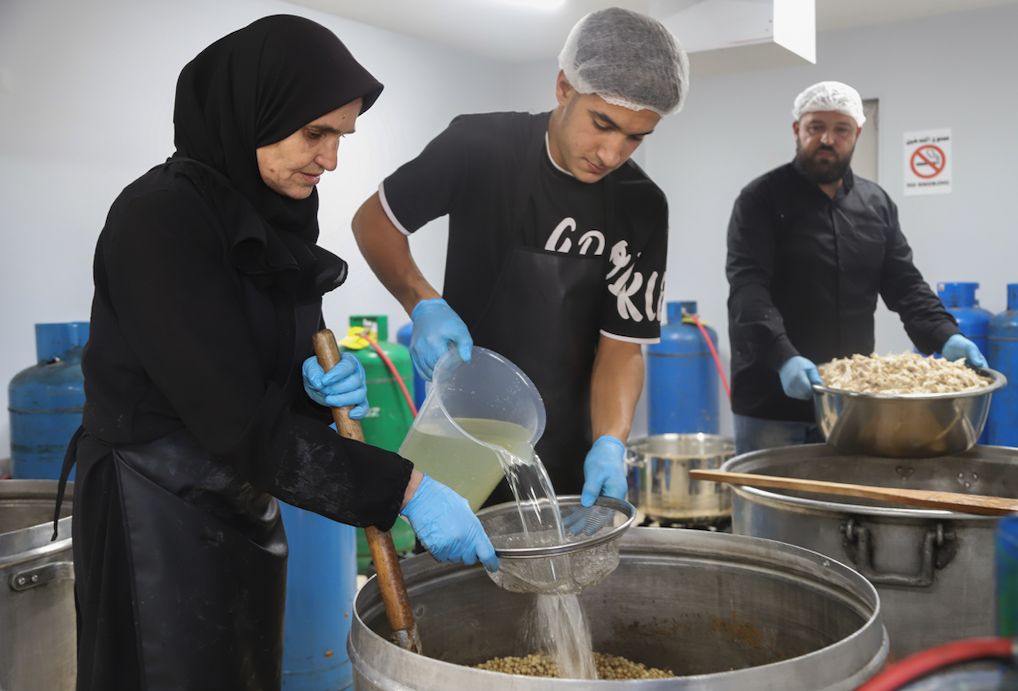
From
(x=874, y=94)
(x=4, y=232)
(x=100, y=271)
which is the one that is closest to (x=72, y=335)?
(x=4, y=232)

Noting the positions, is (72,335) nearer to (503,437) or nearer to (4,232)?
(4,232)

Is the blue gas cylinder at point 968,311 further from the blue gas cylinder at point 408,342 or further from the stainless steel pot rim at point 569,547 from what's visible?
the stainless steel pot rim at point 569,547

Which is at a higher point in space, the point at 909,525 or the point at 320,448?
the point at 320,448

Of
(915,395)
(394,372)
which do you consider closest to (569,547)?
(915,395)

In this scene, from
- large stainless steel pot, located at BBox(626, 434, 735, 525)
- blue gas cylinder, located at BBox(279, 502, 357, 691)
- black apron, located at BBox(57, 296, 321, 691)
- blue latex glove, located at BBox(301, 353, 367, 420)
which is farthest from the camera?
large stainless steel pot, located at BBox(626, 434, 735, 525)

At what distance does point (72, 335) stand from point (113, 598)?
2062mm

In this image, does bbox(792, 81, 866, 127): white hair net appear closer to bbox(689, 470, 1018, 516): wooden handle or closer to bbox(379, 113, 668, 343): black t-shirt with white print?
bbox(379, 113, 668, 343): black t-shirt with white print

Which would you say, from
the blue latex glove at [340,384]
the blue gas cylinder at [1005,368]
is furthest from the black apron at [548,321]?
the blue gas cylinder at [1005,368]

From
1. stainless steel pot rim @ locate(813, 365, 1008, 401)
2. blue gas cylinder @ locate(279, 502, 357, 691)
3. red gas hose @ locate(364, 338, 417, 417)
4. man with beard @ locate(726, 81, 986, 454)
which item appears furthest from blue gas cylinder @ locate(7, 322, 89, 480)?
stainless steel pot rim @ locate(813, 365, 1008, 401)

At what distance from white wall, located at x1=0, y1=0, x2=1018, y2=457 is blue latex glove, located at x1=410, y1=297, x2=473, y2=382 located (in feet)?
7.96

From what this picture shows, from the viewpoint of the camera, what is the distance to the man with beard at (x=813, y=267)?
9.05 ft

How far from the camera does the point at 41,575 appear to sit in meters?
1.64

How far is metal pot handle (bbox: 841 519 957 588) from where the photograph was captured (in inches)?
58.6

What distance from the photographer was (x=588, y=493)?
1477 millimetres
